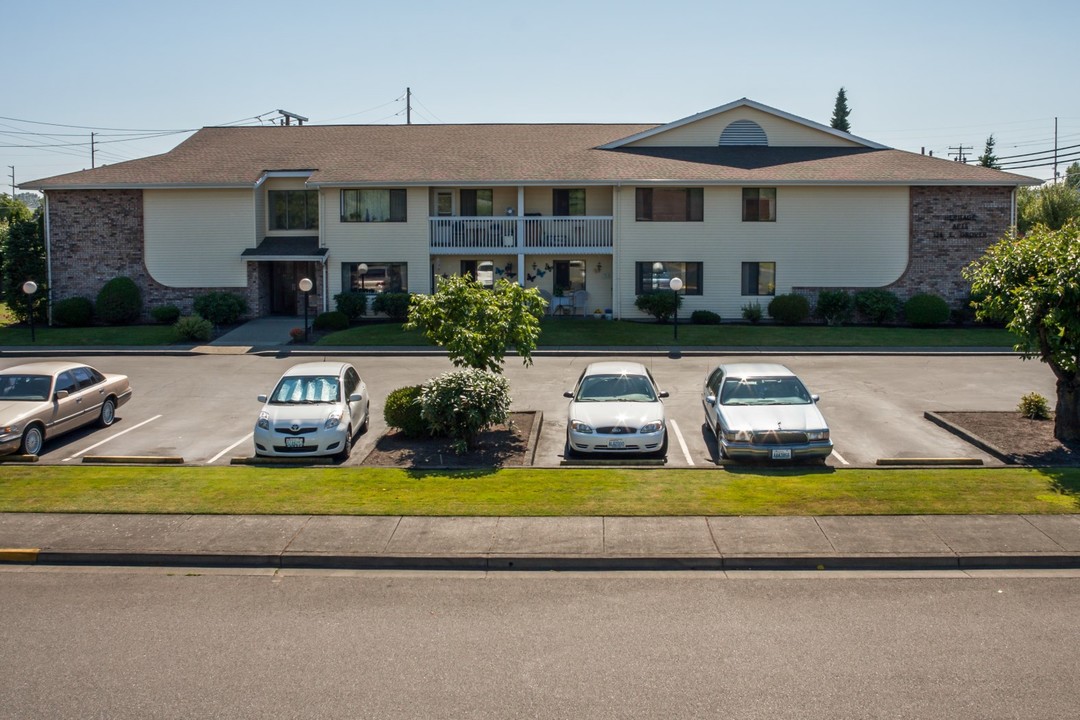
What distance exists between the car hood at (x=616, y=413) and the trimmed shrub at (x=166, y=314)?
2296 cm

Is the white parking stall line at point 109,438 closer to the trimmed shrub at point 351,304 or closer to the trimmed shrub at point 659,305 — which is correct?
the trimmed shrub at point 351,304

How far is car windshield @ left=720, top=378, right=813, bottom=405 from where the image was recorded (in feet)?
56.1

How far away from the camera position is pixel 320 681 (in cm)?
792

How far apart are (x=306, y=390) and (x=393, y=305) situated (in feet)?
56.6

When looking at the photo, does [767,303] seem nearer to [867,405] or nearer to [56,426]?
[867,405]

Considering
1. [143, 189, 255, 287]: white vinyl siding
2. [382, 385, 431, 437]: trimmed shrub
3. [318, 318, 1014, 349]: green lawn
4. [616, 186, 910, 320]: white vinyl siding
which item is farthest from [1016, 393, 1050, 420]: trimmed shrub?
[143, 189, 255, 287]: white vinyl siding

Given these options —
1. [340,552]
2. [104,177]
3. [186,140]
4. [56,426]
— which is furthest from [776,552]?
[186,140]

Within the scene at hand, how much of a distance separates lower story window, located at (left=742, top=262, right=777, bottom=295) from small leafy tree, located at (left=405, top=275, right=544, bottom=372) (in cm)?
1861

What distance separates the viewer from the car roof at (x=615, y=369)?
18.4 meters

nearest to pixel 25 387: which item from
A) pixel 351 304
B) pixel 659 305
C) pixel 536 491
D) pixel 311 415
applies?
pixel 311 415

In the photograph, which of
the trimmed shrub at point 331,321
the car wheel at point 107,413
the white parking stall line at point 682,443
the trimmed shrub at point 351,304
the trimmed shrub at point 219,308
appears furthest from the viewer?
the trimmed shrub at point 351,304

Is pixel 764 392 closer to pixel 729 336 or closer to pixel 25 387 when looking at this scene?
pixel 25 387

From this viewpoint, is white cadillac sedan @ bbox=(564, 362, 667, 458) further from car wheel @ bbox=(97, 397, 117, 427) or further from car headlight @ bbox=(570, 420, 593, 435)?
car wheel @ bbox=(97, 397, 117, 427)

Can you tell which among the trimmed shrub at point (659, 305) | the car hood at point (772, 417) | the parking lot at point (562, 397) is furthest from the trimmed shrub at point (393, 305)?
the car hood at point (772, 417)
